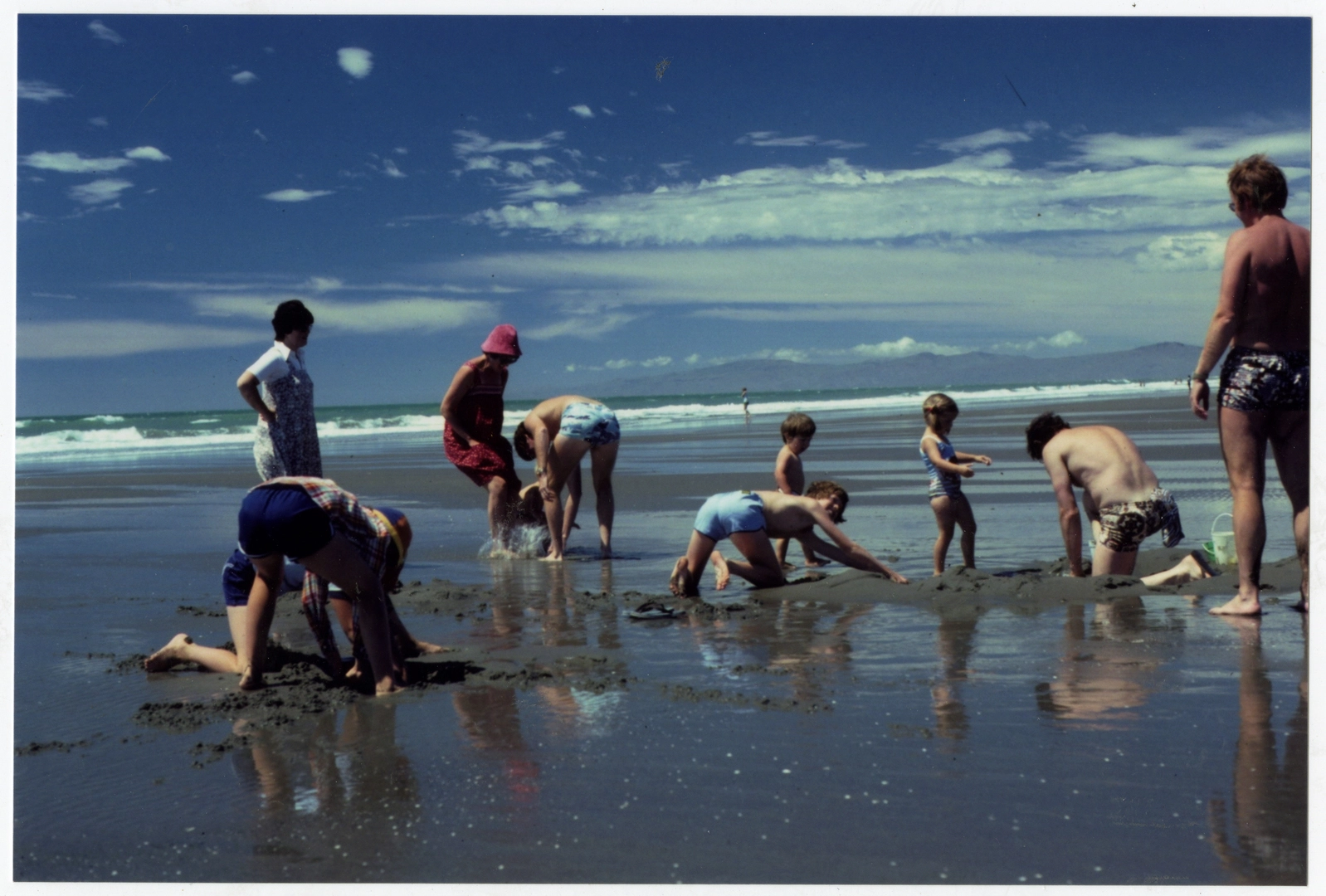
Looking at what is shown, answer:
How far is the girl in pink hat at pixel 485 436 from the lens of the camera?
8.80 metres

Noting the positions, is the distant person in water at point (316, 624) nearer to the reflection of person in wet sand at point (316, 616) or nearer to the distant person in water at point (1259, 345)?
the reflection of person in wet sand at point (316, 616)

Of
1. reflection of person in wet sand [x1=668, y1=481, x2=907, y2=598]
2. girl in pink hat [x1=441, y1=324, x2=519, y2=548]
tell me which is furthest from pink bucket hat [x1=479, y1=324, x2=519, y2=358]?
reflection of person in wet sand [x1=668, y1=481, x2=907, y2=598]

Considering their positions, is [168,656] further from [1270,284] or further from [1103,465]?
[1270,284]

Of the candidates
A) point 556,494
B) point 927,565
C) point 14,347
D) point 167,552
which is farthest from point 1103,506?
point 167,552

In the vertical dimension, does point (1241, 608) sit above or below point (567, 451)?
below

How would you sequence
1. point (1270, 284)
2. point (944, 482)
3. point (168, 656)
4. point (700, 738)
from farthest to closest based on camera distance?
point (944, 482) < point (1270, 284) < point (168, 656) < point (700, 738)

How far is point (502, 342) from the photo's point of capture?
28.1ft

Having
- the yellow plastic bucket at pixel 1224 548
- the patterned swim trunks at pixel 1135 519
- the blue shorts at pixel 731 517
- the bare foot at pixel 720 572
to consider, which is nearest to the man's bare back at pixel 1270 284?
the patterned swim trunks at pixel 1135 519

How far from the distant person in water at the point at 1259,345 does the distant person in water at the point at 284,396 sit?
15.1ft

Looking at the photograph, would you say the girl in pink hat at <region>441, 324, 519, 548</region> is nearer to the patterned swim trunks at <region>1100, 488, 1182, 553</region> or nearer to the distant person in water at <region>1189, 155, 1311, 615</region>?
the patterned swim trunks at <region>1100, 488, 1182, 553</region>

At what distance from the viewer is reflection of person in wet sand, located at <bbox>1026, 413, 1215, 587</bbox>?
6.54 metres

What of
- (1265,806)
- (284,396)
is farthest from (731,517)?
(1265,806)

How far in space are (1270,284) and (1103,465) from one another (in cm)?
157

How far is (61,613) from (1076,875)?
5.71 m
